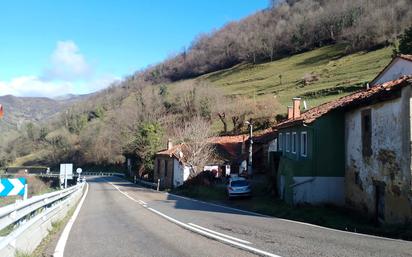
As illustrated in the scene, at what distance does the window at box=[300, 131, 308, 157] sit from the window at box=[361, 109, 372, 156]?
5.77 metres

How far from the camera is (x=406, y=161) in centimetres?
1662

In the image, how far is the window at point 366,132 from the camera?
20.7 m

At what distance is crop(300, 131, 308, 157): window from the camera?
27453 millimetres

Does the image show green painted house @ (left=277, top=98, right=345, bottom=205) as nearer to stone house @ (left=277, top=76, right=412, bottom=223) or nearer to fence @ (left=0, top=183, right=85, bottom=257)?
stone house @ (left=277, top=76, right=412, bottom=223)

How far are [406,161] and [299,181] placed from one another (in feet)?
30.9

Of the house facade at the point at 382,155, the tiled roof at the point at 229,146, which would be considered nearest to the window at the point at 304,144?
the house facade at the point at 382,155

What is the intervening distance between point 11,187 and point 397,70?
2504 centimetres

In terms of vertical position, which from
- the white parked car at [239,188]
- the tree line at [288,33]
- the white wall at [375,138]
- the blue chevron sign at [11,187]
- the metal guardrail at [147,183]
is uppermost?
the tree line at [288,33]

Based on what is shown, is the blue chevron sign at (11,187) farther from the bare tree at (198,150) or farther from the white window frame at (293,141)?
the bare tree at (198,150)

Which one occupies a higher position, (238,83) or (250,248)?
(238,83)

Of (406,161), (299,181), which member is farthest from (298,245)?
(299,181)

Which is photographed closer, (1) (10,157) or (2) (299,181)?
(2) (299,181)

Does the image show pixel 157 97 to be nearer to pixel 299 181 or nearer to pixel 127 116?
pixel 127 116

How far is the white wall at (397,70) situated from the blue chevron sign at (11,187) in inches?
Answer: 871
